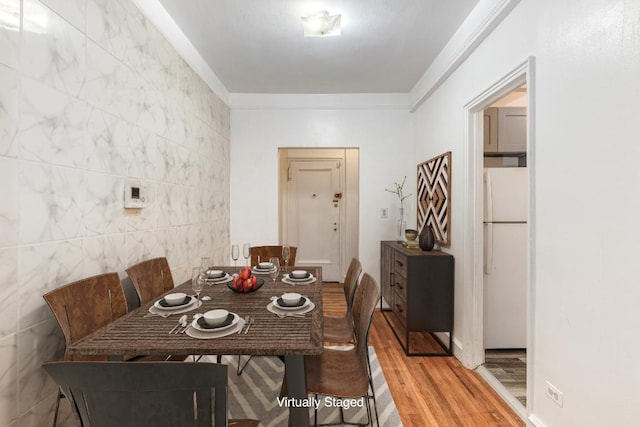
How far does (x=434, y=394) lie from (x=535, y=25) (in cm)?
235

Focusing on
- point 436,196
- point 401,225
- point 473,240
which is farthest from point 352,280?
point 401,225

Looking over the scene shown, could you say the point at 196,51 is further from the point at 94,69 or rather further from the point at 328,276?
the point at 328,276

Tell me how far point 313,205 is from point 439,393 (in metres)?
3.39

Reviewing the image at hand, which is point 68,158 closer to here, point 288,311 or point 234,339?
point 234,339

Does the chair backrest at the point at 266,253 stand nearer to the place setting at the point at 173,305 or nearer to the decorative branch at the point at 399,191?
the place setting at the point at 173,305

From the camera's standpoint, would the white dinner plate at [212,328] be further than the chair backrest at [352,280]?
No

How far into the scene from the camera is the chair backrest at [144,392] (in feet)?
2.33

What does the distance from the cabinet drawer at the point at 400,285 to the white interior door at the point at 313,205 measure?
6.66 ft

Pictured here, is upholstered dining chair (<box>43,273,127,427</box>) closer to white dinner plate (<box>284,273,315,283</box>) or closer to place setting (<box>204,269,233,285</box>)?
place setting (<box>204,269,233,285</box>)

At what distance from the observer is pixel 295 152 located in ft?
16.3

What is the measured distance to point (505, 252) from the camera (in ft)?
8.23

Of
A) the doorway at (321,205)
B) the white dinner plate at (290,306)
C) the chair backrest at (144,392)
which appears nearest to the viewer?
the chair backrest at (144,392)

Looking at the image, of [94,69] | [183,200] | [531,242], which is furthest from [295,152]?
[531,242]

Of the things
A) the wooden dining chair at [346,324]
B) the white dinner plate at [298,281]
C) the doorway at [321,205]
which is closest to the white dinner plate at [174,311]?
the white dinner plate at [298,281]
